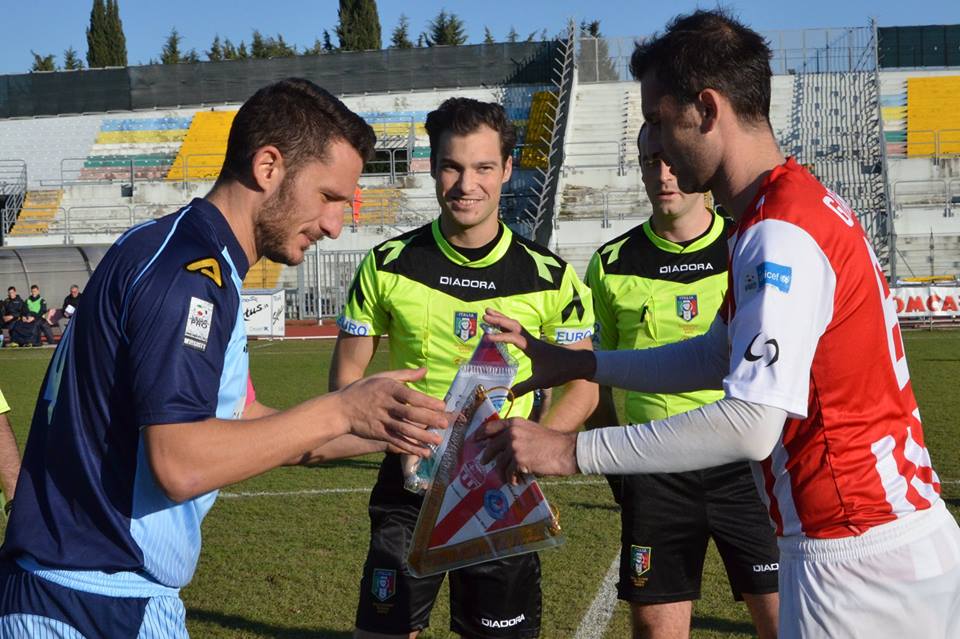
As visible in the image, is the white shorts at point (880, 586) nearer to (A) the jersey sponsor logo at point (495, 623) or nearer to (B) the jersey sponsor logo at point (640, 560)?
(A) the jersey sponsor logo at point (495, 623)

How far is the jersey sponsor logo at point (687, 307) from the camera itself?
206 inches

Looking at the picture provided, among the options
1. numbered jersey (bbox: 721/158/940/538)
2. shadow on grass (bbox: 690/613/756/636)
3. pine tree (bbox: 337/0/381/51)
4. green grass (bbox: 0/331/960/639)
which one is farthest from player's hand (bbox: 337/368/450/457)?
pine tree (bbox: 337/0/381/51)

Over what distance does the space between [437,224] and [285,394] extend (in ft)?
39.0

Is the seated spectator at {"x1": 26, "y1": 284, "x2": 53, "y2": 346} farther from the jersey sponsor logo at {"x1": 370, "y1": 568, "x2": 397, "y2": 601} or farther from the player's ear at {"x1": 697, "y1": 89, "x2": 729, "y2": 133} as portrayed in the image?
the player's ear at {"x1": 697, "y1": 89, "x2": 729, "y2": 133}

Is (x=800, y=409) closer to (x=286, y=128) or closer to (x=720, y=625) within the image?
(x=286, y=128)

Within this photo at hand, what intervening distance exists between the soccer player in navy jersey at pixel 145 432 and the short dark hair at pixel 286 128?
75mm

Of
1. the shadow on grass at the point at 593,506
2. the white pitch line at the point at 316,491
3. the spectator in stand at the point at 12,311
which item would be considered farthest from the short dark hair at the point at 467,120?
the spectator in stand at the point at 12,311

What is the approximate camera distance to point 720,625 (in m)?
6.18

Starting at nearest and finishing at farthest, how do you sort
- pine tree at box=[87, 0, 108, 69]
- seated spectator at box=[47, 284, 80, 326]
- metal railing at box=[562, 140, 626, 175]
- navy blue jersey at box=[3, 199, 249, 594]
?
1. navy blue jersey at box=[3, 199, 249, 594]
2. seated spectator at box=[47, 284, 80, 326]
3. metal railing at box=[562, 140, 626, 175]
4. pine tree at box=[87, 0, 108, 69]

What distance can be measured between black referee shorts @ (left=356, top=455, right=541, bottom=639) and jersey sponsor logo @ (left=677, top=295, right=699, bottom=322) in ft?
4.71

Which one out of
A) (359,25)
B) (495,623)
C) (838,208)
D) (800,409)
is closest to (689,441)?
(800,409)

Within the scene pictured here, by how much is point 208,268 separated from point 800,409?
1.44 metres

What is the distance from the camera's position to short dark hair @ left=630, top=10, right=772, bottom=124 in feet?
9.57

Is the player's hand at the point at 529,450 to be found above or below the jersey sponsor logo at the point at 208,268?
below
